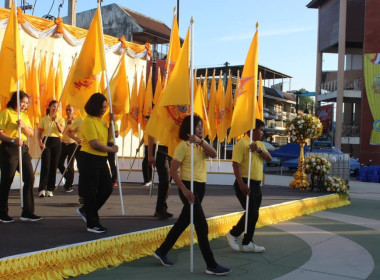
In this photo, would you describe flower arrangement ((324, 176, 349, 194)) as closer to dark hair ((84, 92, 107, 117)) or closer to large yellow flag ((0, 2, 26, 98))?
dark hair ((84, 92, 107, 117))

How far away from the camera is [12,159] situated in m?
6.23

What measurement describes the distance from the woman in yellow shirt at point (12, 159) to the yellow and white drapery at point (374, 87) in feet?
89.2

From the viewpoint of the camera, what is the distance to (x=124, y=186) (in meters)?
12.2

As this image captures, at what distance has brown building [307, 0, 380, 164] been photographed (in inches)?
1202

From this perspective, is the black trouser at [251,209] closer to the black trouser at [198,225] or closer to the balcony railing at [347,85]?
the black trouser at [198,225]

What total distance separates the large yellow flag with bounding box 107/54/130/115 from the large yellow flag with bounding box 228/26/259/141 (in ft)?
11.6

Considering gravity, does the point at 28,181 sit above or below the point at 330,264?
above

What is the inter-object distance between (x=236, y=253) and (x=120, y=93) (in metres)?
4.77

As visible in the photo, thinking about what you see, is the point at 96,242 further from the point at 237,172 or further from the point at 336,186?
the point at 336,186

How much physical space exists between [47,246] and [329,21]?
35768 mm

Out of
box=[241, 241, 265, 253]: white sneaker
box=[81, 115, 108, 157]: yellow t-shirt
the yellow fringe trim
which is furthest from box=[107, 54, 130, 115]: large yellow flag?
box=[241, 241, 265, 253]: white sneaker

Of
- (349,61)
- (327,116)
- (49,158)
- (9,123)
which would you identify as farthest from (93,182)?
(349,61)

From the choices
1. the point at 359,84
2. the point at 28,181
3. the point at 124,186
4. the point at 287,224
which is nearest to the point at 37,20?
the point at 124,186

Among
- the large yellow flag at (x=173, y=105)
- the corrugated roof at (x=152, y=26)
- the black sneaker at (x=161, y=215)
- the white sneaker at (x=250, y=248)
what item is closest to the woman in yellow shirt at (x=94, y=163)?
the large yellow flag at (x=173, y=105)
